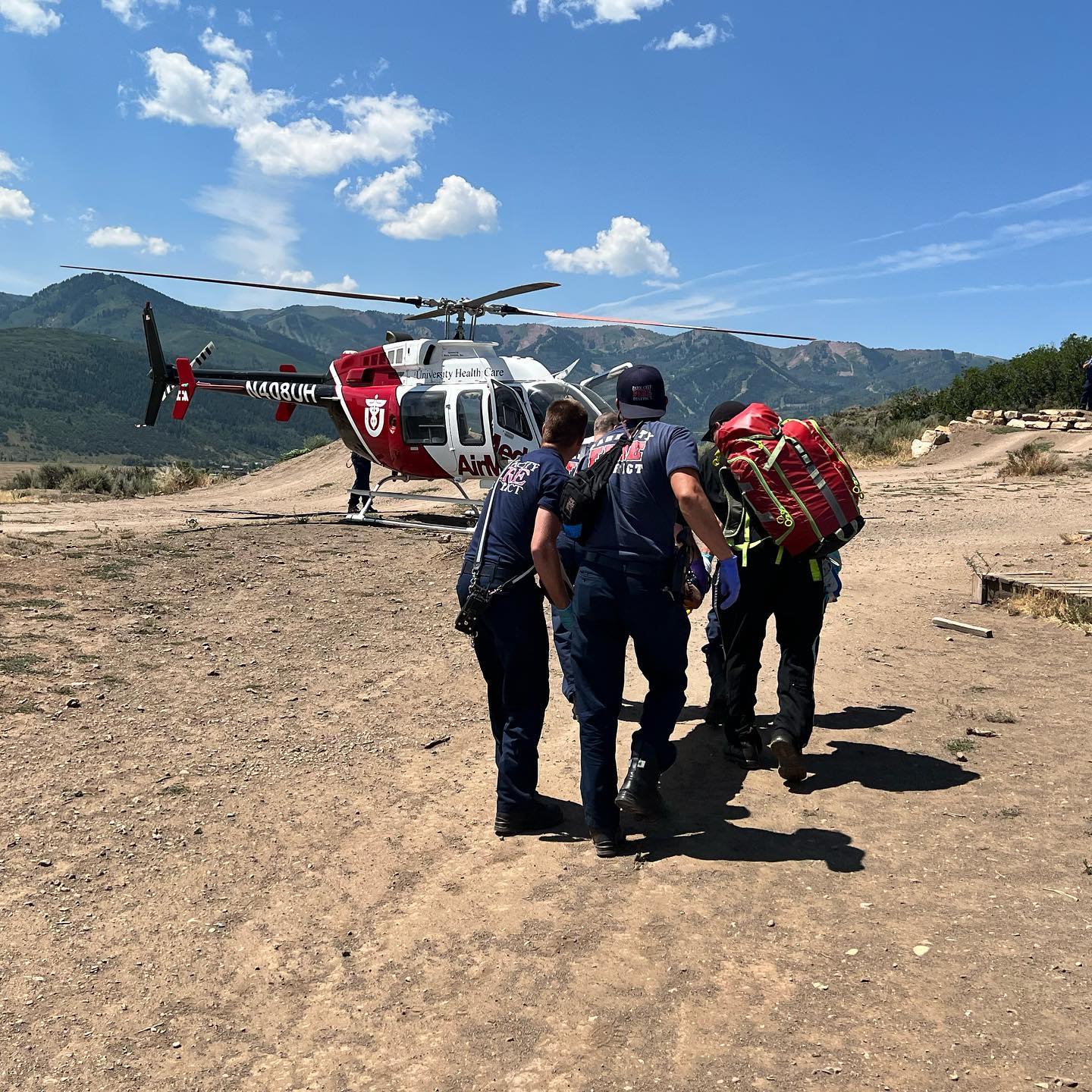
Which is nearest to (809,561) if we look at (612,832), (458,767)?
(612,832)

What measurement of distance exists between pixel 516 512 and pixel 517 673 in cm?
72

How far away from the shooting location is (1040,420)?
75.1ft

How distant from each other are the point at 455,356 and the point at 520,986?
1111 cm

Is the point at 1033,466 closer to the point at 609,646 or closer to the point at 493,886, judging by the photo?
the point at 609,646

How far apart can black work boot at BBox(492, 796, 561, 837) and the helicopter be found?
8.15 m

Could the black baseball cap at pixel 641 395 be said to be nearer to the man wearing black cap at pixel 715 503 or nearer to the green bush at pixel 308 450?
the man wearing black cap at pixel 715 503

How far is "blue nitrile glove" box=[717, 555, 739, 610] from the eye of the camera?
478 centimetres

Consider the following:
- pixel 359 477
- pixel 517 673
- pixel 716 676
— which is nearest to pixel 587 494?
pixel 517 673

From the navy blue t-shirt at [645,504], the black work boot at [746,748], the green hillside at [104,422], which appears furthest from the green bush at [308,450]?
the green hillside at [104,422]

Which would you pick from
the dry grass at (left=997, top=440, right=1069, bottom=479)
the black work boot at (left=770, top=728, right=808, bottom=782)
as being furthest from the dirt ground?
the dry grass at (left=997, top=440, right=1069, bottom=479)

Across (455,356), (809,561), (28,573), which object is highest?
(455,356)

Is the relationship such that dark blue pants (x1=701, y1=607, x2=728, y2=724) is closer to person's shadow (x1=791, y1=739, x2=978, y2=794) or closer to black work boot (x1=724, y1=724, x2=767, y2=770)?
black work boot (x1=724, y1=724, x2=767, y2=770)

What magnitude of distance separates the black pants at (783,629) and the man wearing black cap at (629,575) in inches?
33.0

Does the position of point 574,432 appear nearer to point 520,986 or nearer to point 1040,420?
point 520,986
